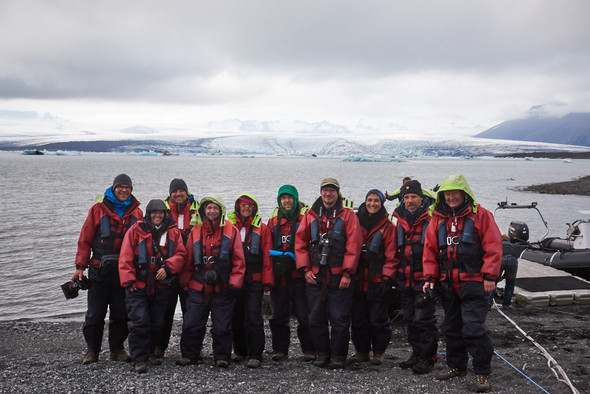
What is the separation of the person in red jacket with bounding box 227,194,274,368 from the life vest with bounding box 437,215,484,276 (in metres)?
1.79

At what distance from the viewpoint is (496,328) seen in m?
6.87

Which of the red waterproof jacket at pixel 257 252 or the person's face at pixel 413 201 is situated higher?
the person's face at pixel 413 201

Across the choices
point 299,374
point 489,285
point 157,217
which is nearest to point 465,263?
point 489,285

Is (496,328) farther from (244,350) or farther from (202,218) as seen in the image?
(202,218)

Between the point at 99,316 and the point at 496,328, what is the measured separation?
5.14 m

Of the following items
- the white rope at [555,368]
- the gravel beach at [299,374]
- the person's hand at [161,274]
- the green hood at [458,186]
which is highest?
the green hood at [458,186]

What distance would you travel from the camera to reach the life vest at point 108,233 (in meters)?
5.16

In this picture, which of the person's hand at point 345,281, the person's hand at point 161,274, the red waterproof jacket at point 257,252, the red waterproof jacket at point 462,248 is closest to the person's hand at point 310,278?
the person's hand at point 345,281

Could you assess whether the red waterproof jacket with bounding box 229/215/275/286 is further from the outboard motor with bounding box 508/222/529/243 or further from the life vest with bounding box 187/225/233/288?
the outboard motor with bounding box 508/222/529/243

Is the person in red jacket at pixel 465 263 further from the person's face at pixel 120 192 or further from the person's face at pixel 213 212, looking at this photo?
the person's face at pixel 120 192

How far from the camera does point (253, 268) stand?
17.0 ft

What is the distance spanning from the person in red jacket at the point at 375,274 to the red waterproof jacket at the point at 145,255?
1.87 meters

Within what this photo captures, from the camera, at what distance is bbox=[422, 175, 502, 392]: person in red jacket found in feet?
14.2

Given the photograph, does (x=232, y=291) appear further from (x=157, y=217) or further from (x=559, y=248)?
(x=559, y=248)
